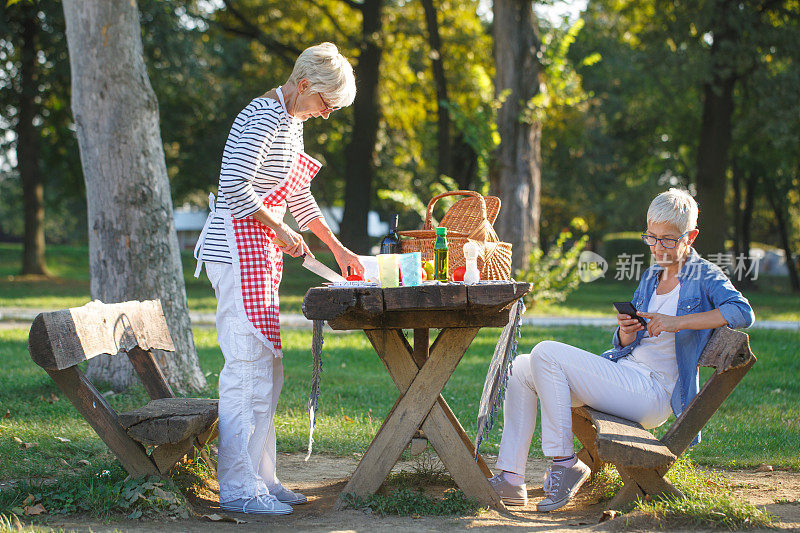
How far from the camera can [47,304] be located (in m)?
15.1

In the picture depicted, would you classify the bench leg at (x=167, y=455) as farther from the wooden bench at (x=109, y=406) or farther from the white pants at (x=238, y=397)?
the white pants at (x=238, y=397)

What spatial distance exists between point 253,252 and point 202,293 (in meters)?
16.9

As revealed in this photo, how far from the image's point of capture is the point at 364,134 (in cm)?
1919

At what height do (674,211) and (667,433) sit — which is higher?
(674,211)

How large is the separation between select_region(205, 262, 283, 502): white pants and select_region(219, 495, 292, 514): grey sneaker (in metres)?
0.02

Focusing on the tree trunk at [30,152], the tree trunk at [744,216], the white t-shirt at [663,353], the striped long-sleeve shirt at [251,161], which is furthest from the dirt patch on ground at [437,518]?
the tree trunk at [744,216]

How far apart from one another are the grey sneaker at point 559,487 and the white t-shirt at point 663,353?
594mm

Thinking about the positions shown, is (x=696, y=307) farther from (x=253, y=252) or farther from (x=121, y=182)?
(x=121, y=182)

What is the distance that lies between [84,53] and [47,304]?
392 inches

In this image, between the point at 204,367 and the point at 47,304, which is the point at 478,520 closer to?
the point at 204,367

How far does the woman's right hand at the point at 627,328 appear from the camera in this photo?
382 centimetres

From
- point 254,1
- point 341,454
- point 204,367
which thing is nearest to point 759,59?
point 254,1

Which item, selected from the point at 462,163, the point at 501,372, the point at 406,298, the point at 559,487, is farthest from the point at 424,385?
the point at 462,163

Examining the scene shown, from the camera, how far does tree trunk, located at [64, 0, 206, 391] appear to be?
622 cm
